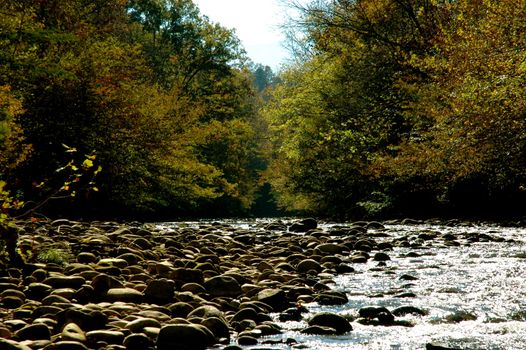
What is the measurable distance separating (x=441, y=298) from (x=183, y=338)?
10.4 ft

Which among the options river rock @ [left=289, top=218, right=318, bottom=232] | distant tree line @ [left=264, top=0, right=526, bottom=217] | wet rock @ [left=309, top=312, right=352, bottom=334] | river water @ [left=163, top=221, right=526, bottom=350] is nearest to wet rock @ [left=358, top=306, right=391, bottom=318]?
river water @ [left=163, top=221, right=526, bottom=350]

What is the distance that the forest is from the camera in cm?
1271

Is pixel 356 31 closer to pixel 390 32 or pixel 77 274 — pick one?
pixel 390 32

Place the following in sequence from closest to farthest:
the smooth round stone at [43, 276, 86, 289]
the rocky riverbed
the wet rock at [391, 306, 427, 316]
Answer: the rocky riverbed → the wet rock at [391, 306, 427, 316] → the smooth round stone at [43, 276, 86, 289]

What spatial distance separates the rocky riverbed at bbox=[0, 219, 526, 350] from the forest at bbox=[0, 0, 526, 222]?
3.90 metres

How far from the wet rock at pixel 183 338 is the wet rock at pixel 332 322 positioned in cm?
111

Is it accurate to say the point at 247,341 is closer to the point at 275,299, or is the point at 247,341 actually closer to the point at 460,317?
the point at 275,299

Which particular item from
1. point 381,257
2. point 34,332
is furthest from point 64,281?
point 381,257

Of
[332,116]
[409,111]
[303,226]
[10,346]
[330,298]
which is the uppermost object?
[332,116]

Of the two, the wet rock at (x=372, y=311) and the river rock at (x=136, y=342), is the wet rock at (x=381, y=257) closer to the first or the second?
the wet rock at (x=372, y=311)

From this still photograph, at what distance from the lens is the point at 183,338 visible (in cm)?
415

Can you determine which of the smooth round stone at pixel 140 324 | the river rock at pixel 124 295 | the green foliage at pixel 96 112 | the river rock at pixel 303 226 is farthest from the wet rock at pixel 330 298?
the river rock at pixel 303 226

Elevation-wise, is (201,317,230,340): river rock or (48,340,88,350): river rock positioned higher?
(48,340,88,350): river rock

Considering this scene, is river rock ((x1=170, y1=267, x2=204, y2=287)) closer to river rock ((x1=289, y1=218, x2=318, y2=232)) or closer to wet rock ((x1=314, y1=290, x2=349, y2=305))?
wet rock ((x1=314, y1=290, x2=349, y2=305))
